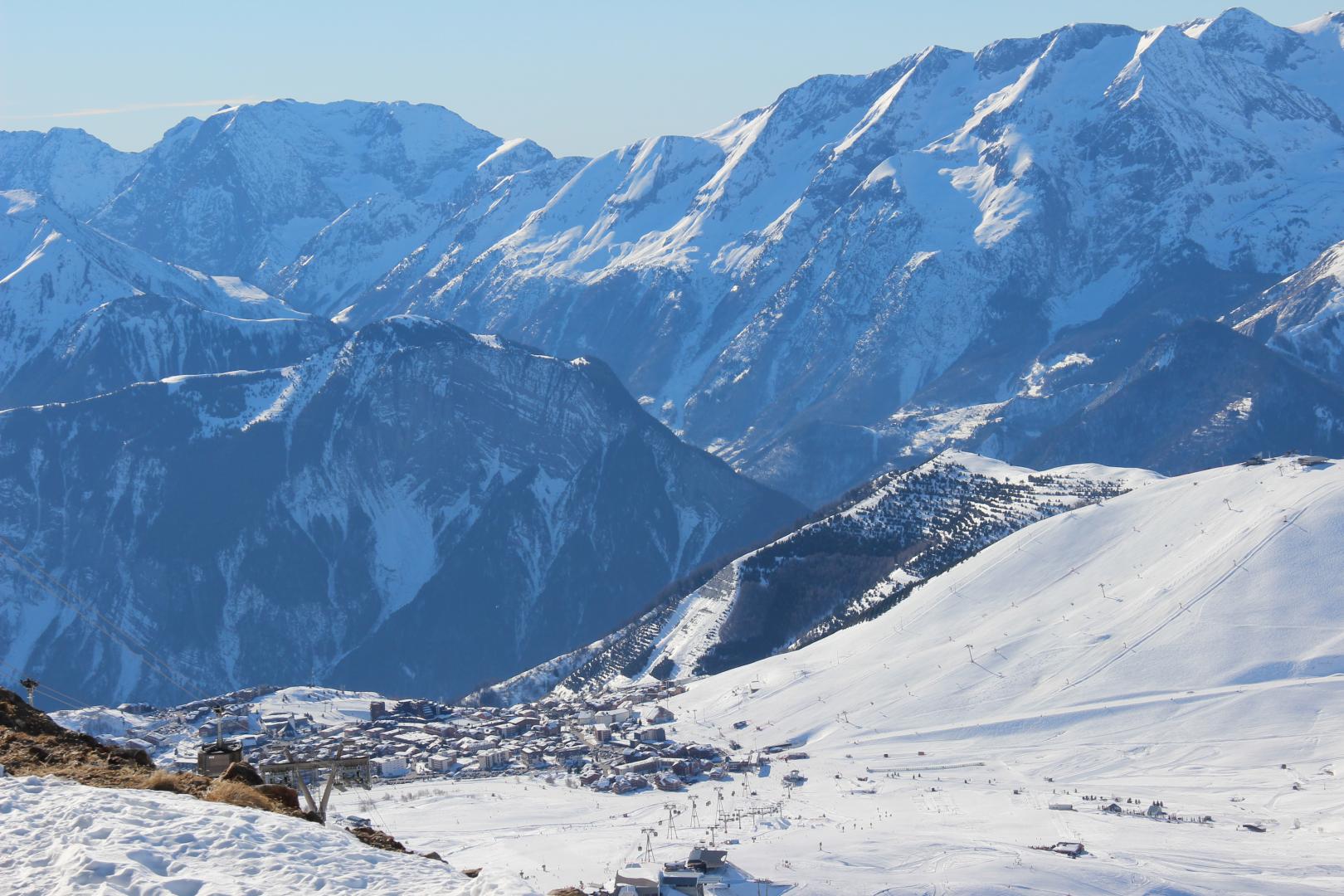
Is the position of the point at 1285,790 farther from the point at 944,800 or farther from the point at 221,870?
the point at 221,870

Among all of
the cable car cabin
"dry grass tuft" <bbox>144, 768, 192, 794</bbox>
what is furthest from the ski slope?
"dry grass tuft" <bbox>144, 768, 192, 794</bbox>

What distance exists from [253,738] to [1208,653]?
94.3 meters

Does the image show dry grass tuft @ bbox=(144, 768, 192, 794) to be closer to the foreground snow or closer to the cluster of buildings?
the foreground snow

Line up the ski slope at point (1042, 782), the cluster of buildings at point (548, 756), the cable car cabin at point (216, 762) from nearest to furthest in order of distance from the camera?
1. the cable car cabin at point (216, 762)
2. the ski slope at point (1042, 782)
3. the cluster of buildings at point (548, 756)

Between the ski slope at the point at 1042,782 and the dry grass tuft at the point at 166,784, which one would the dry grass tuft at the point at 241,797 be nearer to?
the dry grass tuft at the point at 166,784

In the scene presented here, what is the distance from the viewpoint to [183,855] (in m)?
41.6

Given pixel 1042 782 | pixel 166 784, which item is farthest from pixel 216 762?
pixel 1042 782

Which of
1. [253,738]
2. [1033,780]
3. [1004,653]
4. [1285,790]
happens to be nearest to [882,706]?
[1004,653]

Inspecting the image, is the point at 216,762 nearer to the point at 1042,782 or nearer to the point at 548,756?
the point at 1042,782

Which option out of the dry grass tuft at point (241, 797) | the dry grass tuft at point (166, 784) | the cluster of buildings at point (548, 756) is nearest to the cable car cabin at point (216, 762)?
the dry grass tuft at point (166, 784)

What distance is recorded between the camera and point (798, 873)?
12312 centimetres

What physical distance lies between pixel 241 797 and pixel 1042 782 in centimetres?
12451

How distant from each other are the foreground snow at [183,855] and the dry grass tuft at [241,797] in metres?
2.30

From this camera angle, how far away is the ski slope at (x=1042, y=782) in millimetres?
127625
